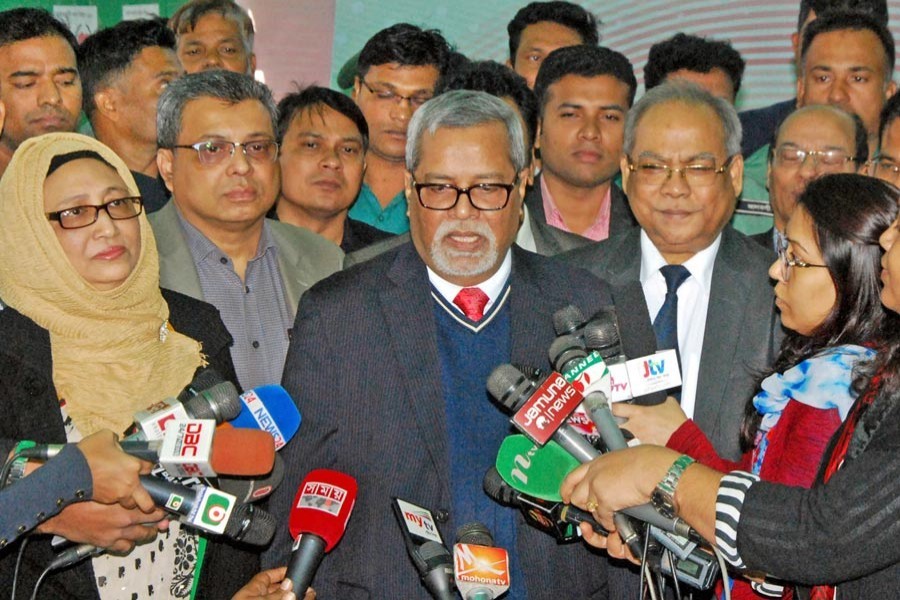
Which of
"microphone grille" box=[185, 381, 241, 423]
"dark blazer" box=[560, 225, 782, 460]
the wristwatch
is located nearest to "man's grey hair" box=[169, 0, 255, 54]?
"dark blazer" box=[560, 225, 782, 460]

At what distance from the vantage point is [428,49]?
18.1 ft

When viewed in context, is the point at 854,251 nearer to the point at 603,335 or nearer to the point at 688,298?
the point at 603,335

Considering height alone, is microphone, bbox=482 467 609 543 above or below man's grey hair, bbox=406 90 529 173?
below

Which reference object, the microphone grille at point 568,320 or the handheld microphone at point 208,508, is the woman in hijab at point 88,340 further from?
the microphone grille at point 568,320

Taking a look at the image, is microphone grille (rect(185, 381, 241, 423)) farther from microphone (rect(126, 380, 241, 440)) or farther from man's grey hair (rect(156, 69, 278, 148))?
man's grey hair (rect(156, 69, 278, 148))

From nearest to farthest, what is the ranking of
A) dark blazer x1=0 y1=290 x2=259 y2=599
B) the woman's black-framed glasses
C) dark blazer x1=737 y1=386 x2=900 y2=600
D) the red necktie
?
dark blazer x1=737 y1=386 x2=900 y2=600 → dark blazer x1=0 y1=290 x2=259 y2=599 → the woman's black-framed glasses → the red necktie

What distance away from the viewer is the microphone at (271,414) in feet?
9.93

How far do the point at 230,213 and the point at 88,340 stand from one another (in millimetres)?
1004

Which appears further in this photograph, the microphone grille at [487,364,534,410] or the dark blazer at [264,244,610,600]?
the dark blazer at [264,244,610,600]

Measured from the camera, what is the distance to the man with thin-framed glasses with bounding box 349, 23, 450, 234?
5.46m

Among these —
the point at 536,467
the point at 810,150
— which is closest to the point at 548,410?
the point at 536,467

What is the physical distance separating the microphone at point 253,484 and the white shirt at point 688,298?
142 centimetres

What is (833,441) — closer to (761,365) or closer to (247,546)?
(761,365)

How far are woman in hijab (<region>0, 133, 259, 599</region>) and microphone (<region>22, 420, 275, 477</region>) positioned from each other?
351 millimetres
